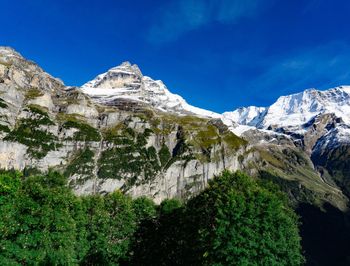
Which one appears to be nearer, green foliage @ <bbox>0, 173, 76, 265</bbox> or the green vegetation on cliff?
green foliage @ <bbox>0, 173, 76, 265</bbox>

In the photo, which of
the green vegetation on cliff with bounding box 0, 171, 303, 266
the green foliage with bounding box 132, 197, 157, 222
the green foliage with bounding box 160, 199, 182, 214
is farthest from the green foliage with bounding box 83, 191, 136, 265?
the green foliage with bounding box 160, 199, 182, 214

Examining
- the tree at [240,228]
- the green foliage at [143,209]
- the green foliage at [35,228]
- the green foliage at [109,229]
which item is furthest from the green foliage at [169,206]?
the green foliage at [35,228]

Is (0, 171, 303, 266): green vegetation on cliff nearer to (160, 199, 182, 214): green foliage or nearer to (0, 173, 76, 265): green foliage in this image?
(0, 173, 76, 265): green foliage

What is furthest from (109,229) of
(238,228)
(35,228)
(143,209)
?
(238,228)

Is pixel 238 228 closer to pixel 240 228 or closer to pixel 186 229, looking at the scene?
pixel 240 228

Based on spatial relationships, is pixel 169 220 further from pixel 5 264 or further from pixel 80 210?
pixel 5 264

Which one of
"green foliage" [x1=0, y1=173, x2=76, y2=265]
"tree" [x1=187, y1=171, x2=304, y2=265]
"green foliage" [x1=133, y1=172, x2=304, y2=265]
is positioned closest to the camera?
"green foliage" [x1=0, y1=173, x2=76, y2=265]

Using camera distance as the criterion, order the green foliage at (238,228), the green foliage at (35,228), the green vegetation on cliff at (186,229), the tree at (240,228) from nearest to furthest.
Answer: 1. the green foliage at (35,228)
2. the green vegetation on cliff at (186,229)
3. the tree at (240,228)
4. the green foliage at (238,228)

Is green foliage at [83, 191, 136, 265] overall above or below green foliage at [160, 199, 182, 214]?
below

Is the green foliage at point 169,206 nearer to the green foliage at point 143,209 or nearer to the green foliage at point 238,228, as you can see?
the green foliage at point 143,209

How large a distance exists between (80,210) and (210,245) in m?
31.5

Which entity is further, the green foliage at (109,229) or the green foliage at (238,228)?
the green foliage at (109,229)

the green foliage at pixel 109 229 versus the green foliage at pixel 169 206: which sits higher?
the green foliage at pixel 169 206

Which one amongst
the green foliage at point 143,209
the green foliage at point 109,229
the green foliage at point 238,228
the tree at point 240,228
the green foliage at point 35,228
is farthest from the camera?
the green foliage at point 143,209
